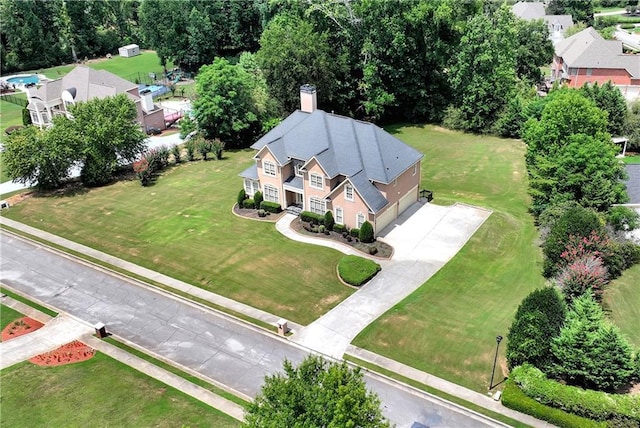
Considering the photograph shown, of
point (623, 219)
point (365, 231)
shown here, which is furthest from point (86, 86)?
point (623, 219)

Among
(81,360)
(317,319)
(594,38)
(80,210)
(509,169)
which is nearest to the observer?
(81,360)

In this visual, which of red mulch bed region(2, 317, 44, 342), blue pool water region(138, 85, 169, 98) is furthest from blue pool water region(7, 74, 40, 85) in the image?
red mulch bed region(2, 317, 44, 342)

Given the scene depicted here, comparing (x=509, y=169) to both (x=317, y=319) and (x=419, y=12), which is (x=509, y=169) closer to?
(x=419, y=12)

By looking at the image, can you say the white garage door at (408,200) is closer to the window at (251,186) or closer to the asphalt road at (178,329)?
the window at (251,186)

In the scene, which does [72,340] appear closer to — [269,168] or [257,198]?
[257,198]

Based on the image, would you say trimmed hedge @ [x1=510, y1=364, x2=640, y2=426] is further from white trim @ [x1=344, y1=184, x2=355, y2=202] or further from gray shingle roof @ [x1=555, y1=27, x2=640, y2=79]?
gray shingle roof @ [x1=555, y1=27, x2=640, y2=79]

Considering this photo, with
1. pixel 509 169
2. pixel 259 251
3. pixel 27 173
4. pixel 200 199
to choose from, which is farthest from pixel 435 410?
pixel 27 173

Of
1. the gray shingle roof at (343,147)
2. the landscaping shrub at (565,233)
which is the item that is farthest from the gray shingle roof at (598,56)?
the landscaping shrub at (565,233)
